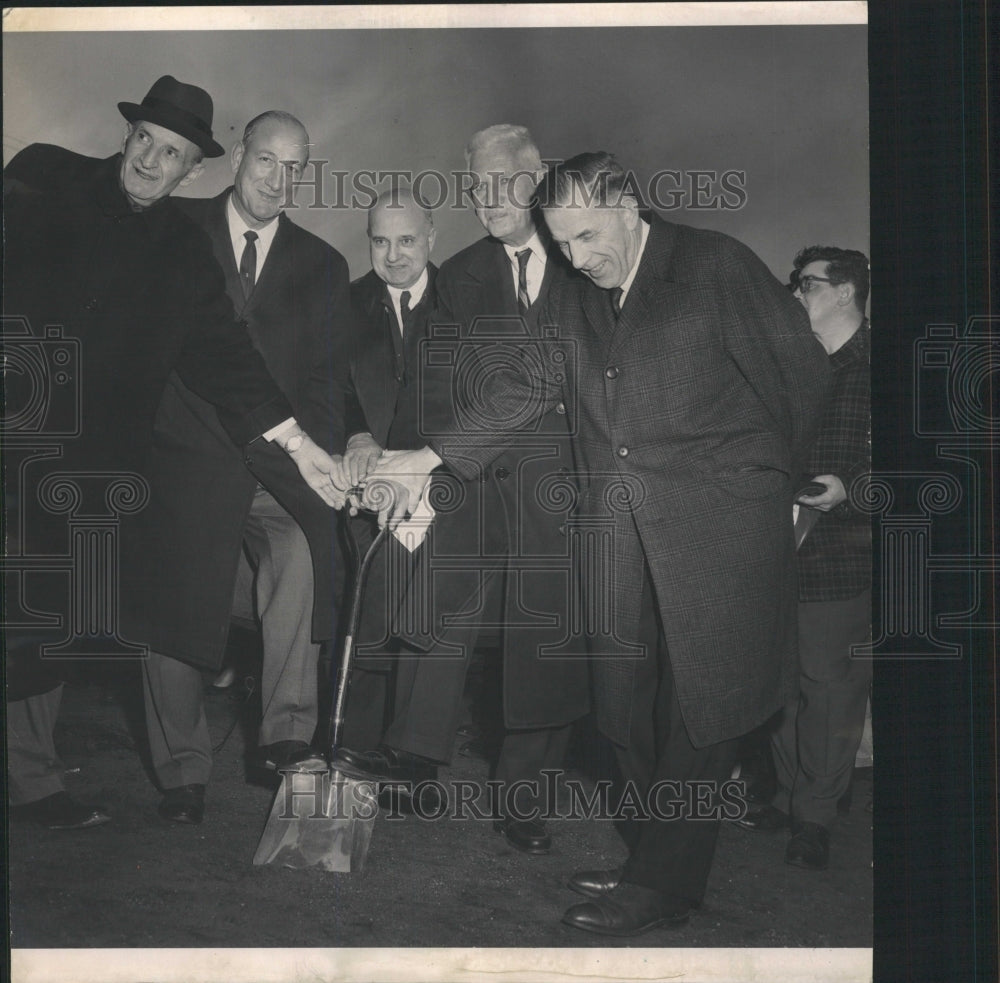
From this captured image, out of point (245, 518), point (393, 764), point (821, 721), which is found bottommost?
point (393, 764)

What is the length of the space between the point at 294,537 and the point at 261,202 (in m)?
0.81

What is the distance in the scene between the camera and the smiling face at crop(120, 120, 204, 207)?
268cm

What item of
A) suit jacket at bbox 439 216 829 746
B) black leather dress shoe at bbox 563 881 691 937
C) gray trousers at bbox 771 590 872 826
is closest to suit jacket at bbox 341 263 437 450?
suit jacket at bbox 439 216 829 746

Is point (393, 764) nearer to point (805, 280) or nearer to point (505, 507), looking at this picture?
point (505, 507)

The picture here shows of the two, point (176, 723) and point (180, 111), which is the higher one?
point (180, 111)

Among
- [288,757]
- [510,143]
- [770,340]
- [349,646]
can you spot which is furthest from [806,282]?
[288,757]

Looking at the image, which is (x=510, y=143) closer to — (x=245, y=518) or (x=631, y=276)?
(x=631, y=276)

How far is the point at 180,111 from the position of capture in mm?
2678

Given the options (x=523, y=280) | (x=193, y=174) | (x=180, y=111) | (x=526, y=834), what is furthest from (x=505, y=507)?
(x=180, y=111)

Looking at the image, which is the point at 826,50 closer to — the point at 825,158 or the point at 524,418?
the point at 825,158

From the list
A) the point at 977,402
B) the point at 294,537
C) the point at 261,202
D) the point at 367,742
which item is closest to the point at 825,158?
the point at 977,402

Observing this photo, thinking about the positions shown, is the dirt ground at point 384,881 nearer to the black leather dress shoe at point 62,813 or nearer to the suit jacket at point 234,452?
the black leather dress shoe at point 62,813

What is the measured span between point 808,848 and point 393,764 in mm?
1010

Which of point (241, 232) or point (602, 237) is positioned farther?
point (241, 232)
